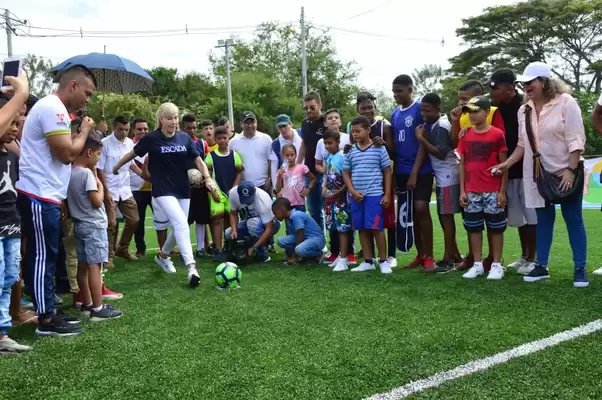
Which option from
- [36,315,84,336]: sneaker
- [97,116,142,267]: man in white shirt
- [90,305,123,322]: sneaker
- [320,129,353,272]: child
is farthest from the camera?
[97,116,142,267]: man in white shirt

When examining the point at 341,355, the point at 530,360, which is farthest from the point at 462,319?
the point at 341,355

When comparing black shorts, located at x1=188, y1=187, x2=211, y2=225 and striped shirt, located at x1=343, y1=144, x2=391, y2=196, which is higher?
striped shirt, located at x1=343, y1=144, x2=391, y2=196

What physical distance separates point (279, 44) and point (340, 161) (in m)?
49.4

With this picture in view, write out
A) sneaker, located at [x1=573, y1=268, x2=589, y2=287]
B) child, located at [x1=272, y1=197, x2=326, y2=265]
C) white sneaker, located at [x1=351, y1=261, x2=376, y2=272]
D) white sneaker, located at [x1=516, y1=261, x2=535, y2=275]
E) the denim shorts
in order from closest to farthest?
1. the denim shorts
2. sneaker, located at [x1=573, y1=268, x2=589, y2=287]
3. white sneaker, located at [x1=516, y1=261, x2=535, y2=275]
4. white sneaker, located at [x1=351, y1=261, x2=376, y2=272]
5. child, located at [x1=272, y1=197, x2=326, y2=265]

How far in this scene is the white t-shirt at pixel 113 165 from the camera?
7.55 metres

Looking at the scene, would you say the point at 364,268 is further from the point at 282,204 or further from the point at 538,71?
the point at 538,71

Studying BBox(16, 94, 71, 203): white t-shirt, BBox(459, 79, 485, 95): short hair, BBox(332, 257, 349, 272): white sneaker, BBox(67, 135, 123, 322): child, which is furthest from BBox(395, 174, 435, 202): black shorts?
BBox(16, 94, 71, 203): white t-shirt

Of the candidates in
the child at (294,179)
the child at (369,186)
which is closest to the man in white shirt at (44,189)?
the child at (369,186)

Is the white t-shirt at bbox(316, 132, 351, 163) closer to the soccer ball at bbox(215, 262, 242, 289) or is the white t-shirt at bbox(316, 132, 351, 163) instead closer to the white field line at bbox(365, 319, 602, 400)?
the soccer ball at bbox(215, 262, 242, 289)

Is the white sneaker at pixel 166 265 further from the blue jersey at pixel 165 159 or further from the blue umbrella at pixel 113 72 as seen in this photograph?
the blue umbrella at pixel 113 72

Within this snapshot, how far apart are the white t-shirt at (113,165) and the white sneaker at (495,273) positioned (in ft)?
16.6

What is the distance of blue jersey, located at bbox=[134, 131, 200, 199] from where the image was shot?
241 inches

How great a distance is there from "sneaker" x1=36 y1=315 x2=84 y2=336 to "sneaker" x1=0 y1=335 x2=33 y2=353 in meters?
0.33

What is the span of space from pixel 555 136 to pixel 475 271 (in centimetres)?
162
